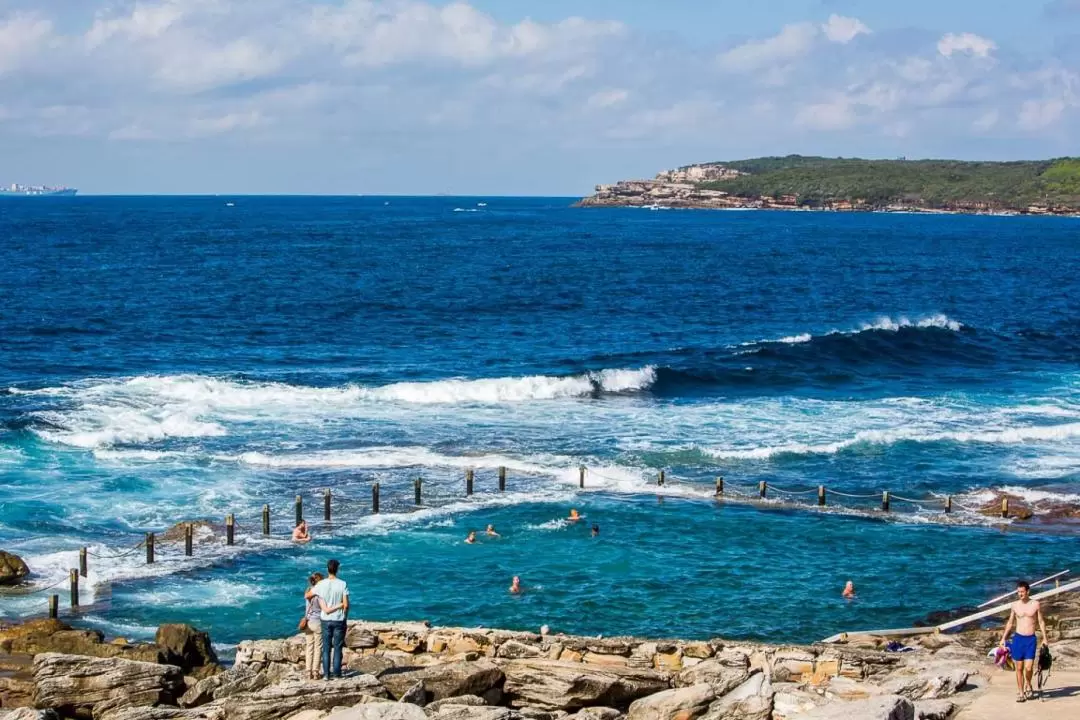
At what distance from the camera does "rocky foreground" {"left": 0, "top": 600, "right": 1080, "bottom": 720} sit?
19.0 m

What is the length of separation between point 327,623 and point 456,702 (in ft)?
10.3

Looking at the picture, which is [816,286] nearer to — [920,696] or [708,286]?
[708,286]

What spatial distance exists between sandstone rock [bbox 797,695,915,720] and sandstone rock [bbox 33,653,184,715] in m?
11.6

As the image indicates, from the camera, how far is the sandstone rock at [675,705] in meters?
19.4

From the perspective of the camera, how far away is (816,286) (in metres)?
115

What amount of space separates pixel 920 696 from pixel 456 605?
50.0 ft

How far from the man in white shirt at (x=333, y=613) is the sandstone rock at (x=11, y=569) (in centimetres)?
1640

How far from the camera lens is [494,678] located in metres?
21.1

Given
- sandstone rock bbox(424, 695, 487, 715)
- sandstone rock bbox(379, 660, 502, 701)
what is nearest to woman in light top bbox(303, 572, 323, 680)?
sandstone rock bbox(379, 660, 502, 701)

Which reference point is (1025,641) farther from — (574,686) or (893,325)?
(893,325)

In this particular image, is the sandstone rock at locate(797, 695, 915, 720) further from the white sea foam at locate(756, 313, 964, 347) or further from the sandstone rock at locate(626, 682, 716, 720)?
the white sea foam at locate(756, 313, 964, 347)

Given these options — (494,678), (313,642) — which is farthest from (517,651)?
(313,642)

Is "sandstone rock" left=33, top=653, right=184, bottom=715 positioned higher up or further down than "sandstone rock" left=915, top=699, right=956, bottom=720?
further down

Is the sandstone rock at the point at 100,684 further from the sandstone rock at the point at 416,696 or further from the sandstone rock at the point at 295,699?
the sandstone rock at the point at 416,696
